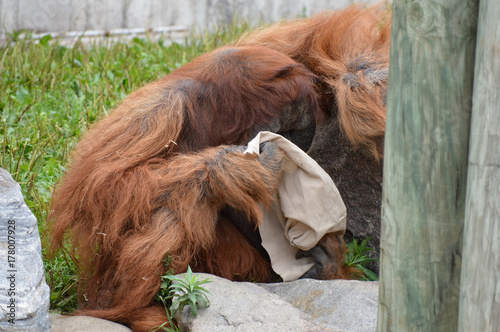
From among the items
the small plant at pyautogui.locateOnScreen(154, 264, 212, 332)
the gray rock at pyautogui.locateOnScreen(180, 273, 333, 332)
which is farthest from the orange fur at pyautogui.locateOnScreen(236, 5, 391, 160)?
the small plant at pyautogui.locateOnScreen(154, 264, 212, 332)

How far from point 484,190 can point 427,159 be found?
17 centimetres

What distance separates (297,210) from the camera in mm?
2523

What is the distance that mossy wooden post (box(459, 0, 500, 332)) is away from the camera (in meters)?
1.36

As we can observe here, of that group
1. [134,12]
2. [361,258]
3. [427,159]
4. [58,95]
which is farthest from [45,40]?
[427,159]

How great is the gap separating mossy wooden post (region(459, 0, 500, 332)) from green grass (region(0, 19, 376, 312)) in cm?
180

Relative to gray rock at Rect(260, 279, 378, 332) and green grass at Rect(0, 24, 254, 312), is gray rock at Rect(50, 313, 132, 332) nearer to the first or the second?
green grass at Rect(0, 24, 254, 312)

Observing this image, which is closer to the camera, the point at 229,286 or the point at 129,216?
the point at 229,286

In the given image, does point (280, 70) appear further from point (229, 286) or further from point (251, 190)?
point (229, 286)

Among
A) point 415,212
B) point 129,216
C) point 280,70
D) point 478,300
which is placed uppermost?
point 280,70

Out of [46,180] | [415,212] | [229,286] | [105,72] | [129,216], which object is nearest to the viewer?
[415,212]

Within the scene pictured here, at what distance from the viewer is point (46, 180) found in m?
3.51

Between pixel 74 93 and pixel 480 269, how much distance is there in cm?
354

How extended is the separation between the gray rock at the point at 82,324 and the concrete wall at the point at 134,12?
366 centimetres

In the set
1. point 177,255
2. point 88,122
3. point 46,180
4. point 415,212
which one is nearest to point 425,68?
point 415,212
